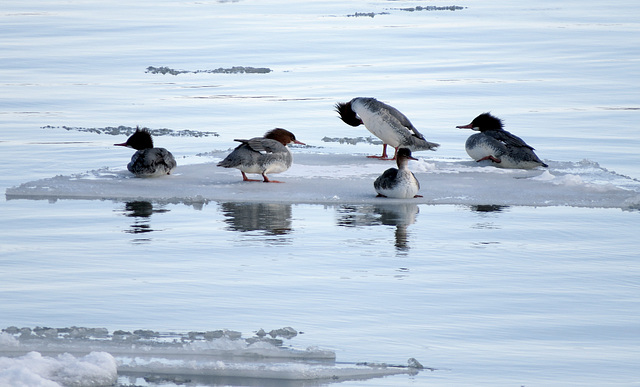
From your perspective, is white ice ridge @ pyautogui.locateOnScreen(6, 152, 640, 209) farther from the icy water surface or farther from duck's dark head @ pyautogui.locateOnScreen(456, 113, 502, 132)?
duck's dark head @ pyautogui.locateOnScreen(456, 113, 502, 132)

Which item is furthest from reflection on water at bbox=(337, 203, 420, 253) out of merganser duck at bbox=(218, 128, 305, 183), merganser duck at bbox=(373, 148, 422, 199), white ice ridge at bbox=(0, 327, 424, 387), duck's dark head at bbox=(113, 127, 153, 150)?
duck's dark head at bbox=(113, 127, 153, 150)

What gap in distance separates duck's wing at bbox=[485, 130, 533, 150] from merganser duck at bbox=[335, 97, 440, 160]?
81 centimetres

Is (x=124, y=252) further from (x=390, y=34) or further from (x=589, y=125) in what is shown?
(x=390, y=34)

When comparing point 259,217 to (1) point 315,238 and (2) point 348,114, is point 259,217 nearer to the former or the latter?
(1) point 315,238

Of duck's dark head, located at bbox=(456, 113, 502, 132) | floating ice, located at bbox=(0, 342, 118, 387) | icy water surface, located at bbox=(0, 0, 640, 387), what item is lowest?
floating ice, located at bbox=(0, 342, 118, 387)

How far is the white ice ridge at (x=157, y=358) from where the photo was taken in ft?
16.9

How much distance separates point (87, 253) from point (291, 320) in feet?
7.36

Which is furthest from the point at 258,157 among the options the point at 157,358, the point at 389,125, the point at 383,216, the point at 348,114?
the point at 157,358

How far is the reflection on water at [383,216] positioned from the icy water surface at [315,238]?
41 mm

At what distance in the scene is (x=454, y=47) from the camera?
83.1ft

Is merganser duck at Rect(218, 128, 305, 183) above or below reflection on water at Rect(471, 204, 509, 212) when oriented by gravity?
above

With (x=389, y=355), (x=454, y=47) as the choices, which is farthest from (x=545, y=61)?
(x=389, y=355)

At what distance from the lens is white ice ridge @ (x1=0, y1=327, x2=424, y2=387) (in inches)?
202

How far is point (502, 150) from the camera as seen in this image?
11953 mm
